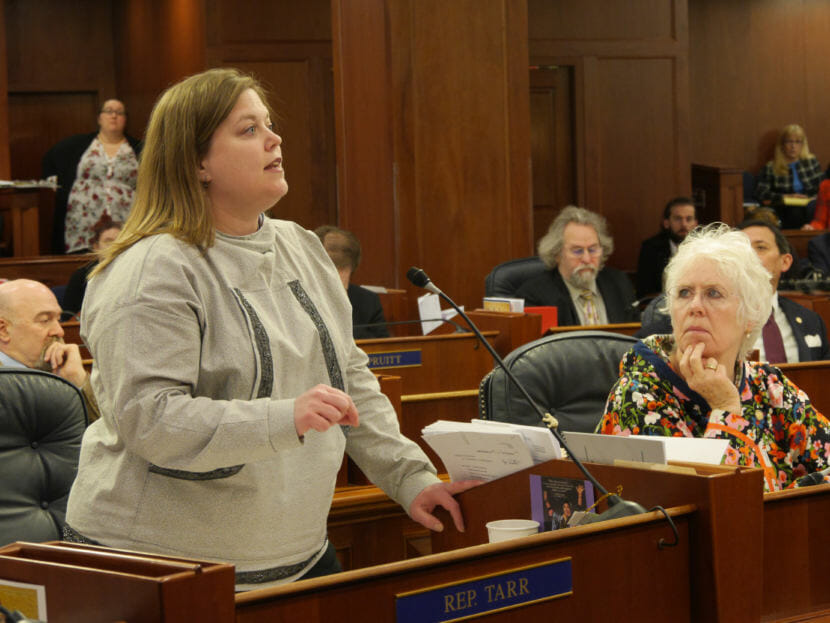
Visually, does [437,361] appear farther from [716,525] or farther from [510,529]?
[716,525]

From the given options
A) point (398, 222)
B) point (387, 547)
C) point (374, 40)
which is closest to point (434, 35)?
point (374, 40)

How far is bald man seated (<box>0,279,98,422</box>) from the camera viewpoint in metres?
3.74

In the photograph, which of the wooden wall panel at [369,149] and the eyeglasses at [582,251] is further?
the wooden wall panel at [369,149]

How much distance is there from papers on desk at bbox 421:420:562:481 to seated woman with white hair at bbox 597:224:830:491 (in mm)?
675

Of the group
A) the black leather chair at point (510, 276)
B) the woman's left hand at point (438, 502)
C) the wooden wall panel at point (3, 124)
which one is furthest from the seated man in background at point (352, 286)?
the wooden wall panel at point (3, 124)

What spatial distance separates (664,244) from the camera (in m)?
8.25

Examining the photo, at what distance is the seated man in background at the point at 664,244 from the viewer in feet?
26.6

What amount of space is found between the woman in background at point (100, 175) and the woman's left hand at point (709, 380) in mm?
6447

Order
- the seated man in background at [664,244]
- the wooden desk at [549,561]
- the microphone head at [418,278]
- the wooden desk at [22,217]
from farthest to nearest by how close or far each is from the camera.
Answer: the seated man in background at [664,244] < the wooden desk at [22,217] < the microphone head at [418,278] < the wooden desk at [549,561]

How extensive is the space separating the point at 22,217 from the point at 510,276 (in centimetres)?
394

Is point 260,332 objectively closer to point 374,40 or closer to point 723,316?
point 723,316

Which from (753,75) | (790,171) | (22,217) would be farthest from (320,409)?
(753,75)

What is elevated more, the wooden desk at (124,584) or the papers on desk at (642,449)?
the papers on desk at (642,449)

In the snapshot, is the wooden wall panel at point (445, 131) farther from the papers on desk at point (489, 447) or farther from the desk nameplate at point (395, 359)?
the papers on desk at point (489, 447)
